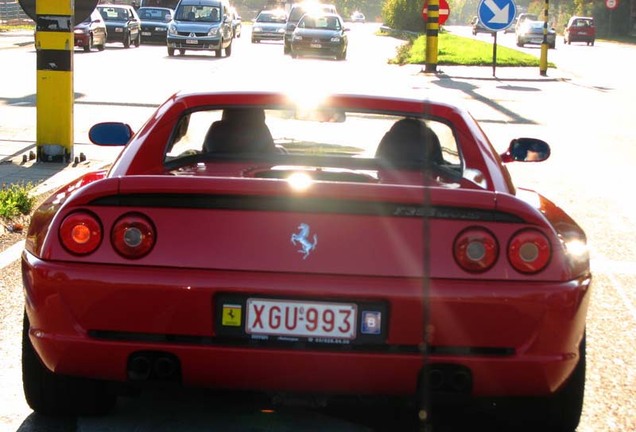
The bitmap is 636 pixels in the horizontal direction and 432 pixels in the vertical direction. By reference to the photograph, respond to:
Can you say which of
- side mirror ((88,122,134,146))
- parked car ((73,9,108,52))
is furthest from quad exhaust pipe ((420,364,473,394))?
parked car ((73,9,108,52))

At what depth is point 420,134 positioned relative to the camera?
4965mm

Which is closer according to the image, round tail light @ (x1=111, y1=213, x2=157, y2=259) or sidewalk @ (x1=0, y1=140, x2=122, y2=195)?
round tail light @ (x1=111, y1=213, x2=157, y2=259)

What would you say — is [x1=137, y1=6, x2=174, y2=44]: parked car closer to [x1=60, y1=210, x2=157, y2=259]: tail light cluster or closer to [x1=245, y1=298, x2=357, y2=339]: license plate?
[x1=60, y1=210, x2=157, y2=259]: tail light cluster

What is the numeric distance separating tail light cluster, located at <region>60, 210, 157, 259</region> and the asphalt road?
0.74m

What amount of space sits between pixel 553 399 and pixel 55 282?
1.76 m

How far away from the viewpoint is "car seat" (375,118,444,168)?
4.95 metres

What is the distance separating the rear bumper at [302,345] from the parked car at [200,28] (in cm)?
3561

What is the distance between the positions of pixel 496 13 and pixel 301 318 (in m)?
23.8

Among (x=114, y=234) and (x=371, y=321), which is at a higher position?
(x=114, y=234)

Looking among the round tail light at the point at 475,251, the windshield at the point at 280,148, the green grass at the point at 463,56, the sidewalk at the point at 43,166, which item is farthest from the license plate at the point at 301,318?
the green grass at the point at 463,56

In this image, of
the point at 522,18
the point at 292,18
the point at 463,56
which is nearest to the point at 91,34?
the point at 463,56

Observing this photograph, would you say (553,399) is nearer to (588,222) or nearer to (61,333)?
(61,333)

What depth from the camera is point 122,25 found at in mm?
43719

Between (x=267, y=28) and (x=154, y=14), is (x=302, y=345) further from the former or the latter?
(x=267, y=28)
